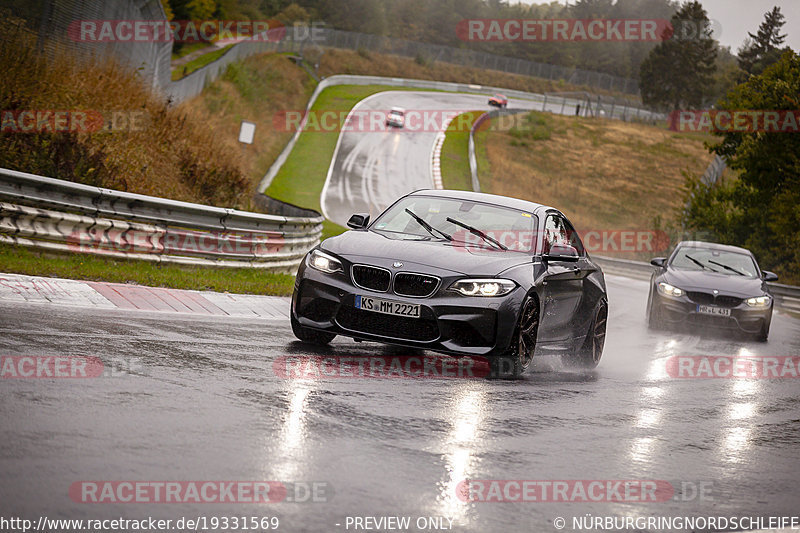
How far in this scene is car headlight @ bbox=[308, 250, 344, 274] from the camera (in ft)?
27.8

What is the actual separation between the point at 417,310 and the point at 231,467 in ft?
11.8

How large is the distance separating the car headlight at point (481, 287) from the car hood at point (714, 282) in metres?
8.67

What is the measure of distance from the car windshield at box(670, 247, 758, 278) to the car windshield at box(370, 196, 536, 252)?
817 centimetres

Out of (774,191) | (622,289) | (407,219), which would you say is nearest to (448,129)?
(774,191)

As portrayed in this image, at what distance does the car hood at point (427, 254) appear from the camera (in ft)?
27.3

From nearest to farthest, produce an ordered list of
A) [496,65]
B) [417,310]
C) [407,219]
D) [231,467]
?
[231,467] < [417,310] < [407,219] < [496,65]

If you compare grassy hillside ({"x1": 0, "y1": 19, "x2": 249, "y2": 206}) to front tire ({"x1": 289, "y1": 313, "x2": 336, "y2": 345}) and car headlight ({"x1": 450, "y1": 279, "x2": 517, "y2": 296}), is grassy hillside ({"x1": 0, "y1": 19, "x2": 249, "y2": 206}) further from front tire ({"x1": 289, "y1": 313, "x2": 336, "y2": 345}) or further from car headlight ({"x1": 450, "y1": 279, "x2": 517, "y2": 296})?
car headlight ({"x1": 450, "y1": 279, "x2": 517, "y2": 296})

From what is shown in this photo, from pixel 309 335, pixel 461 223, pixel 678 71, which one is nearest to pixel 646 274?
pixel 461 223

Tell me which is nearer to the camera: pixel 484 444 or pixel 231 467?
pixel 231 467

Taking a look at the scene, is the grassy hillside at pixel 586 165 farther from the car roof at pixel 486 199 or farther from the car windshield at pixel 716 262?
the car roof at pixel 486 199

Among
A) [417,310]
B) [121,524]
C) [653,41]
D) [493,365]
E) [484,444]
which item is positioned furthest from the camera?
[653,41]

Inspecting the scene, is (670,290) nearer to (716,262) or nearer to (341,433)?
(716,262)

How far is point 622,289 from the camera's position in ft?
88.3

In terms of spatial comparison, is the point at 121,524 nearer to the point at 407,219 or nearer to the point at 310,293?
the point at 310,293
